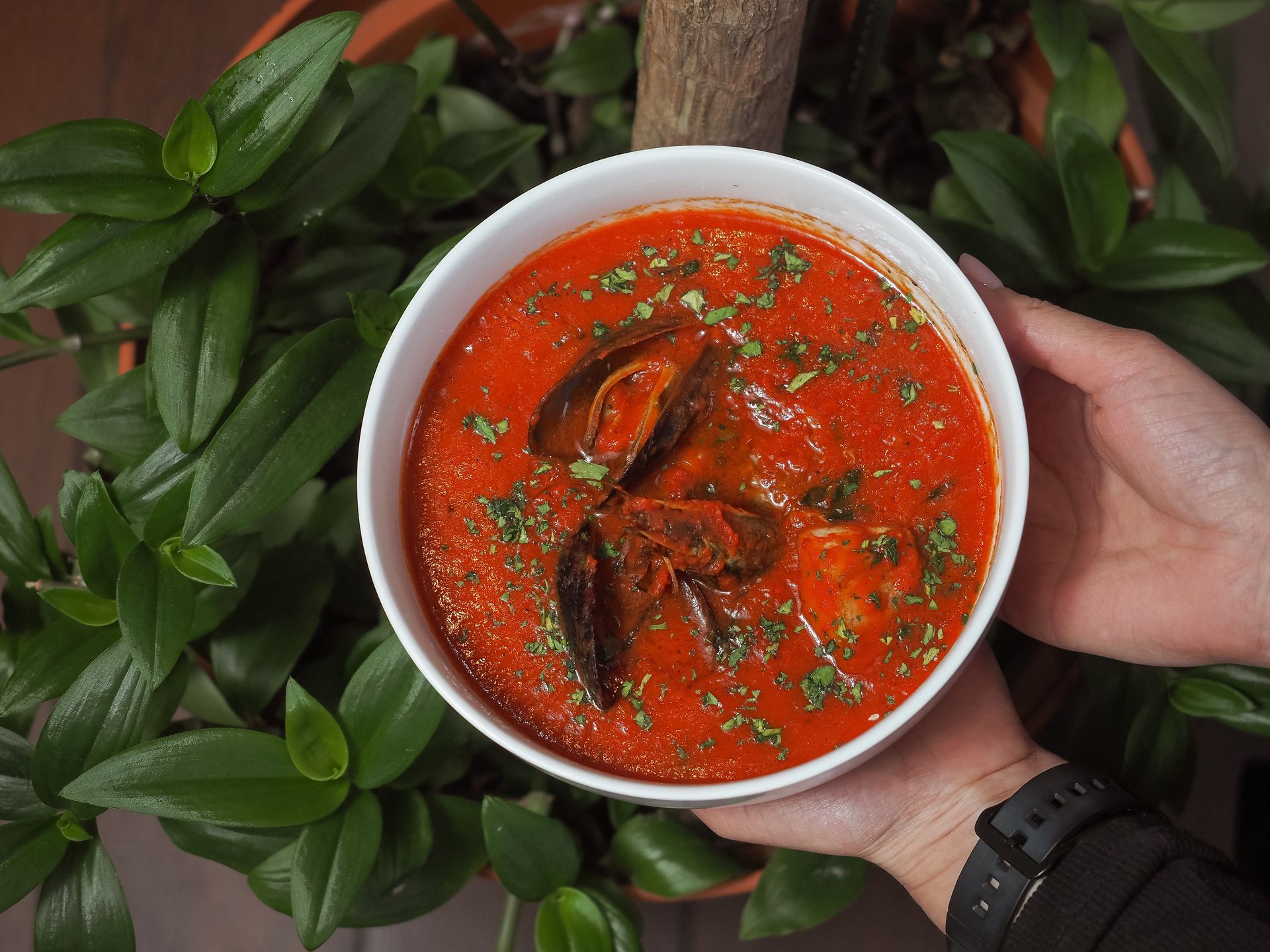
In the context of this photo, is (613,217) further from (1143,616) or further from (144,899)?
(144,899)

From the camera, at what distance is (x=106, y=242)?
1587mm

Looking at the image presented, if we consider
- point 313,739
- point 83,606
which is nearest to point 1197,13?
point 313,739

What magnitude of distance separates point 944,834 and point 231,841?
4.50 feet

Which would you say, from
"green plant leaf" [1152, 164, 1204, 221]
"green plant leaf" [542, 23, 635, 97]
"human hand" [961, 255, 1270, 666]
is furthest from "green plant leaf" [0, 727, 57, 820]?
"green plant leaf" [1152, 164, 1204, 221]

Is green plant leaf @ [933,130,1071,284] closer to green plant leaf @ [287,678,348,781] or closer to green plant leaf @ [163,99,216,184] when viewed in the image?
green plant leaf @ [163,99,216,184]

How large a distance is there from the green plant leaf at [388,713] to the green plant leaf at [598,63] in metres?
1.35

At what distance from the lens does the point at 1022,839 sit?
1.65 metres

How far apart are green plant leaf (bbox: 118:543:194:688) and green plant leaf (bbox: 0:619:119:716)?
20 centimetres

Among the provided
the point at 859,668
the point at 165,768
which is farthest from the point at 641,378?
the point at 165,768

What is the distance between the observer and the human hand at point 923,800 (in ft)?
6.23

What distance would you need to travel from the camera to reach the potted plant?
1.59 m

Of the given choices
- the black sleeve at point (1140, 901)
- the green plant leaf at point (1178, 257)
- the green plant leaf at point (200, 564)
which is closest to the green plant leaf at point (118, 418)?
the green plant leaf at point (200, 564)

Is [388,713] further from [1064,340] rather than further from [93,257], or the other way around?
[1064,340]

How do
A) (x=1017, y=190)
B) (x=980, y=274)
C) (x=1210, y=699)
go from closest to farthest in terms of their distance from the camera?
(x=980, y=274)
(x=1210, y=699)
(x=1017, y=190)
